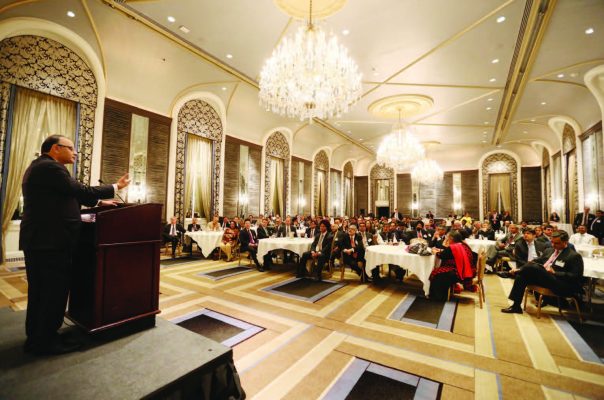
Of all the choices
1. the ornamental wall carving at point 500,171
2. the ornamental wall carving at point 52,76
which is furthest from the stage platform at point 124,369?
the ornamental wall carving at point 500,171

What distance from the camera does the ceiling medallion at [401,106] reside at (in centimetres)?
906

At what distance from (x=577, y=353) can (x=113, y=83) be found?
31.4ft

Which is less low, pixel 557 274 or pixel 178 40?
pixel 178 40

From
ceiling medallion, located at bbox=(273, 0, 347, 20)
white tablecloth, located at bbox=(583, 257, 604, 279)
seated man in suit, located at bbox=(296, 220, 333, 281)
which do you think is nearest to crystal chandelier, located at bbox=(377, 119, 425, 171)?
seated man in suit, located at bbox=(296, 220, 333, 281)

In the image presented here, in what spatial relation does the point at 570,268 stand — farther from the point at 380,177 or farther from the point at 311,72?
the point at 380,177

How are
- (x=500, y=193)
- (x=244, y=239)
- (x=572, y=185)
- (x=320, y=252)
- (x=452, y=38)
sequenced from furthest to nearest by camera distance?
(x=500, y=193)
(x=572, y=185)
(x=244, y=239)
(x=452, y=38)
(x=320, y=252)

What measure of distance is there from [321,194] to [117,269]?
46.3 ft

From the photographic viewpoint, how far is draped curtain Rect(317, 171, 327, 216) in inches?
608

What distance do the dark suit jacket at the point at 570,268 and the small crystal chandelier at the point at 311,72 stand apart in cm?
404

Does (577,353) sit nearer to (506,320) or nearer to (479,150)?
(506,320)

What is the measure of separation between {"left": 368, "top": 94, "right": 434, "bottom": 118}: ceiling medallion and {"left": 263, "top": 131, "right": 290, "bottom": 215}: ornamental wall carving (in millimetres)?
4183

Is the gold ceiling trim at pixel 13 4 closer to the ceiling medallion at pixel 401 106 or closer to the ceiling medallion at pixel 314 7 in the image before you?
the ceiling medallion at pixel 314 7

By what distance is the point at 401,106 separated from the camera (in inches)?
377

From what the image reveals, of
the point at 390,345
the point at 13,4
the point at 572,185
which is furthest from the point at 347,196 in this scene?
the point at 13,4
